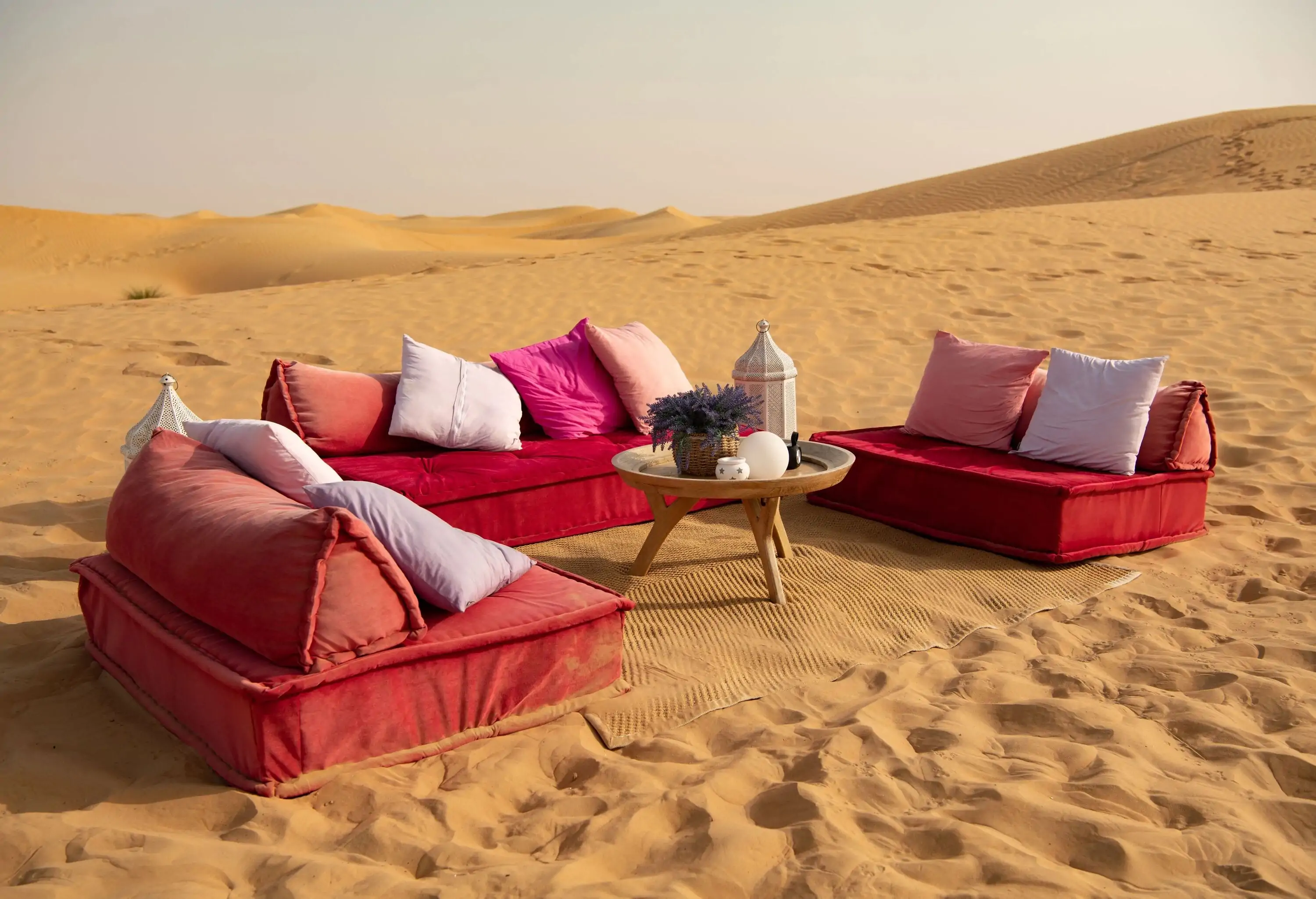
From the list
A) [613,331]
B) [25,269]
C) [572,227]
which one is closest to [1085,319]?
[613,331]

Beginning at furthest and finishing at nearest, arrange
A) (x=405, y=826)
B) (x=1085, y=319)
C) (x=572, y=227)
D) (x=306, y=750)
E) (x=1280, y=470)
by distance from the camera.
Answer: (x=572, y=227)
(x=1085, y=319)
(x=1280, y=470)
(x=306, y=750)
(x=405, y=826)

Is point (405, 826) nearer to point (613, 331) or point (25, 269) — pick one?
point (613, 331)

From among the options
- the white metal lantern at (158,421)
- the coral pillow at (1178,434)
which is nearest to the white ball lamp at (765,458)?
the coral pillow at (1178,434)

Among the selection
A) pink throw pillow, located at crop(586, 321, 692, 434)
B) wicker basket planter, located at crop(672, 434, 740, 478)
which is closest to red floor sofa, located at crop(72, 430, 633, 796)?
wicker basket planter, located at crop(672, 434, 740, 478)

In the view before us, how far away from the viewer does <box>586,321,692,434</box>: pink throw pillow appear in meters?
5.53

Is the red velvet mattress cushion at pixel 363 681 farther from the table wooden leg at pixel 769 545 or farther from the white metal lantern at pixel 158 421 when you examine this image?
the white metal lantern at pixel 158 421

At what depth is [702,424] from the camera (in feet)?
13.3

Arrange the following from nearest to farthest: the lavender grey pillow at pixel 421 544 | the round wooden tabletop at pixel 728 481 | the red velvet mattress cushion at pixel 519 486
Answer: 1. the lavender grey pillow at pixel 421 544
2. the round wooden tabletop at pixel 728 481
3. the red velvet mattress cushion at pixel 519 486

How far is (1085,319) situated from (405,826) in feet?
28.9

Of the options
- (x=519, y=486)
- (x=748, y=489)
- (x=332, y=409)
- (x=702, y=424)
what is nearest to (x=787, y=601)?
(x=748, y=489)

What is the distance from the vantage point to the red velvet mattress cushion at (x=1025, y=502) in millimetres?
4480

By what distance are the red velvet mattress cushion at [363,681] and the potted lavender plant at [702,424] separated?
0.89 meters

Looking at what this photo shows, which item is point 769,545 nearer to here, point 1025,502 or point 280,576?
point 1025,502

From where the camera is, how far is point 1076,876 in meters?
2.22
